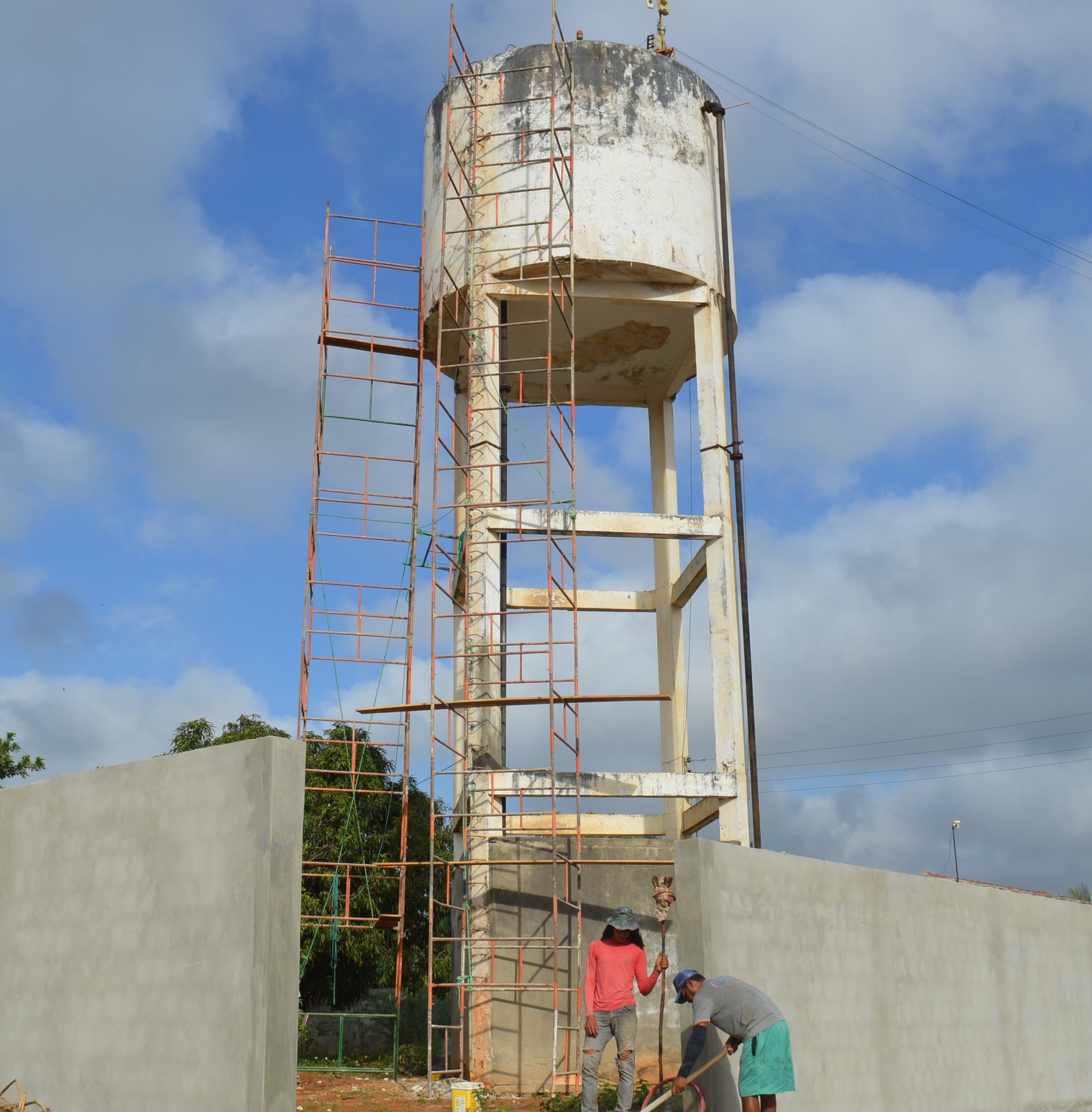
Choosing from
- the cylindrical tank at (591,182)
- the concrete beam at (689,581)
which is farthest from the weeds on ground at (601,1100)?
the cylindrical tank at (591,182)

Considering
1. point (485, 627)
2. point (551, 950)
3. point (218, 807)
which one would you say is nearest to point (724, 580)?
point (485, 627)

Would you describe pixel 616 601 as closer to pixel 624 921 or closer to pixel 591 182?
pixel 591 182

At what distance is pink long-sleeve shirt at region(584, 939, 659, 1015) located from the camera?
10320 millimetres

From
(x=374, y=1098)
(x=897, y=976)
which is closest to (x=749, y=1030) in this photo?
(x=897, y=976)

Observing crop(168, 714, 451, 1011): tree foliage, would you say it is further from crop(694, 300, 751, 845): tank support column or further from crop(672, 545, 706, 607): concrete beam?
crop(694, 300, 751, 845): tank support column

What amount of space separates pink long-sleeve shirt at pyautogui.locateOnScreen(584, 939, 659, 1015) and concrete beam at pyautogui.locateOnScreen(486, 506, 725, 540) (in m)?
6.21

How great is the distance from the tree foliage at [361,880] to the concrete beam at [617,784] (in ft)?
24.6

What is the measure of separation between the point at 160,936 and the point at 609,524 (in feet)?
27.3

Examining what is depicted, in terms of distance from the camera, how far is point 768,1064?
8.84m

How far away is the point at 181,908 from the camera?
8.67 metres

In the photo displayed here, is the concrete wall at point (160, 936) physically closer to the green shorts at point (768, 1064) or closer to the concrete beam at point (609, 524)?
the green shorts at point (768, 1064)

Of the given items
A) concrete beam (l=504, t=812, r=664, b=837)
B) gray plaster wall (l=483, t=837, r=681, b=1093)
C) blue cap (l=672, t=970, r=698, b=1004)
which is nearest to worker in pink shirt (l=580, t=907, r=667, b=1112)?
blue cap (l=672, t=970, r=698, b=1004)

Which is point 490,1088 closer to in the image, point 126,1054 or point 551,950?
point 551,950

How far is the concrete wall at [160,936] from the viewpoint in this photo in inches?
315
